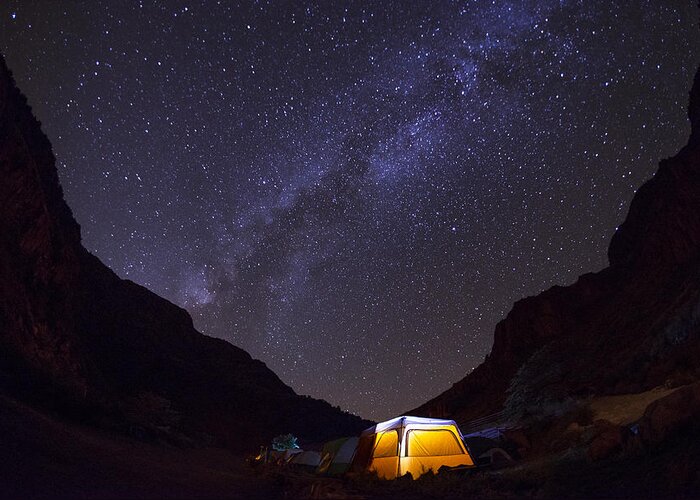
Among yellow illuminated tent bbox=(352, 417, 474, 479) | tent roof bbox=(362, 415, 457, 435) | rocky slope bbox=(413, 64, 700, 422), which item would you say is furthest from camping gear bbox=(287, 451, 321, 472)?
rocky slope bbox=(413, 64, 700, 422)

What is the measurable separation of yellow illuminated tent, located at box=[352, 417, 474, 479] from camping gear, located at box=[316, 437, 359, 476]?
5.09 ft

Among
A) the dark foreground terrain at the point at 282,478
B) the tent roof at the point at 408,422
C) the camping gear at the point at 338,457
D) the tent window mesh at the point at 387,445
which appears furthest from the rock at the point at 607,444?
the camping gear at the point at 338,457

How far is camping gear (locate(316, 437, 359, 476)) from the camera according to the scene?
15756 millimetres

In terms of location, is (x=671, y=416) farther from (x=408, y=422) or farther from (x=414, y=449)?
(x=408, y=422)

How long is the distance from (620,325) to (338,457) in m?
22.4

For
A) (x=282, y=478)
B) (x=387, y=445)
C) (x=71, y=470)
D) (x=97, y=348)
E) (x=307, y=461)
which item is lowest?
(x=282, y=478)

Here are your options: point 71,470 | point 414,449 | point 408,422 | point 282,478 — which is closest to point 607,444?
point 414,449

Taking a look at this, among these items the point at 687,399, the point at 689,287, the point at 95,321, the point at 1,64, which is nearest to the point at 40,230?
the point at 1,64

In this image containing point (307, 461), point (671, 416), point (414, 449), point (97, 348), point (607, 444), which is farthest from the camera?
point (97, 348)

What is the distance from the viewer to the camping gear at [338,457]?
15.8 m

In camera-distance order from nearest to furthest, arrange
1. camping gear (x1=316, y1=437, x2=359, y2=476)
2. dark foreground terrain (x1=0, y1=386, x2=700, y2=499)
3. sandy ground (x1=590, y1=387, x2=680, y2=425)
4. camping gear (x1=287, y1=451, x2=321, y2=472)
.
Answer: dark foreground terrain (x1=0, y1=386, x2=700, y2=499) < sandy ground (x1=590, y1=387, x2=680, y2=425) < camping gear (x1=316, y1=437, x2=359, y2=476) < camping gear (x1=287, y1=451, x2=321, y2=472)

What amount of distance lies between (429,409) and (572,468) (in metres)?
47.2

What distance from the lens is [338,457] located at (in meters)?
16.7

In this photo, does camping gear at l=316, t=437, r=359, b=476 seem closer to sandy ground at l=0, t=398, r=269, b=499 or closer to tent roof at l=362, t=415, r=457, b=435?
tent roof at l=362, t=415, r=457, b=435
